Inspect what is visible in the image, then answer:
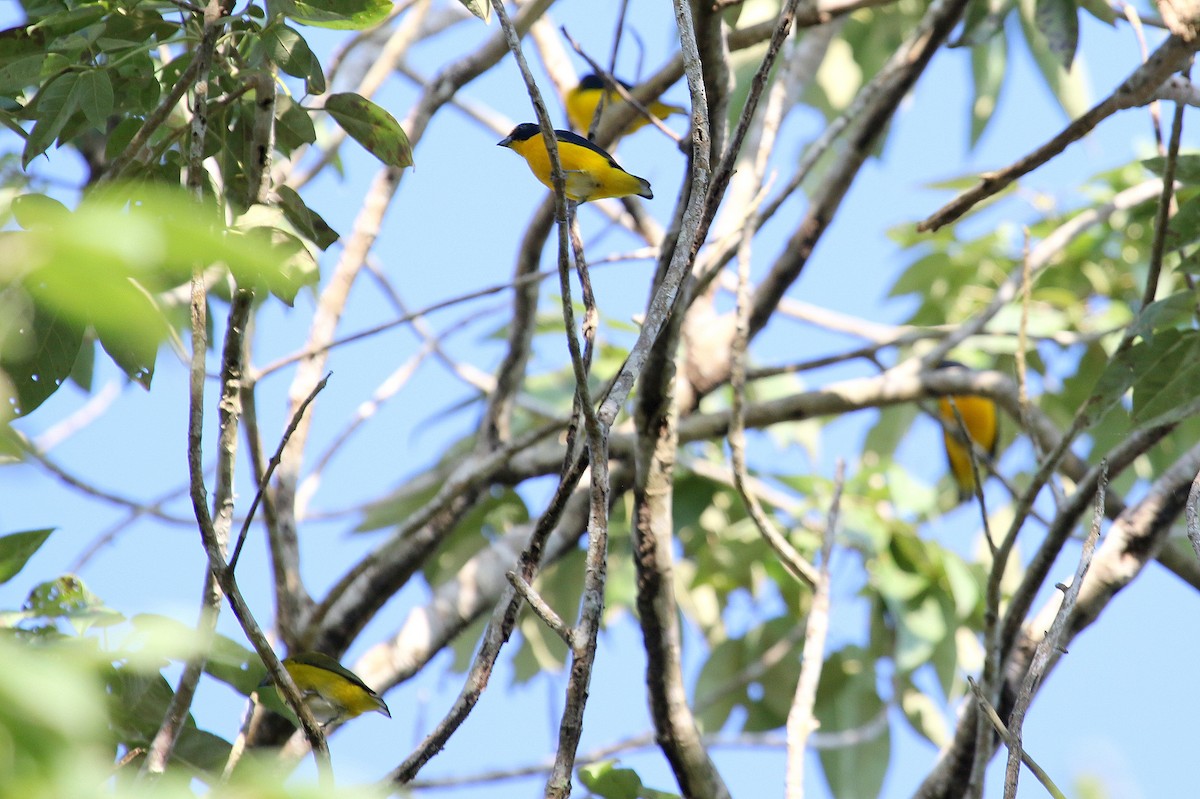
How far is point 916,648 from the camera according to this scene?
419cm

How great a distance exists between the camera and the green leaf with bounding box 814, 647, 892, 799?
420cm

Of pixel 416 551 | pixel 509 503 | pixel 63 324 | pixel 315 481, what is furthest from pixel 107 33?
pixel 509 503

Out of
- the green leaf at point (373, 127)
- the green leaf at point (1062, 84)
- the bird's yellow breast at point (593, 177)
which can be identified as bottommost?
the green leaf at point (373, 127)

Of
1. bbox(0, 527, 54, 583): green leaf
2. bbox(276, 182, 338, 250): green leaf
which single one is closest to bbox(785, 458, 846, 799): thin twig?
bbox(276, 182, 338, 250): green leaf

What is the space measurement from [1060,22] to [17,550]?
2983 millimetres

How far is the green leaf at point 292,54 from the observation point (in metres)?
1.77

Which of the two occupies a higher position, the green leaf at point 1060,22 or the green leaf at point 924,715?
the green leaf at point 1060,22

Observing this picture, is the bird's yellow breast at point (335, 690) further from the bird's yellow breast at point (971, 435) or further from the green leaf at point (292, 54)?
the bird's yellow breast at point (971, 435)

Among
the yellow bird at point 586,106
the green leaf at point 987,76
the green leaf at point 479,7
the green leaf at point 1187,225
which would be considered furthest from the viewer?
the green leaf at point 987,76

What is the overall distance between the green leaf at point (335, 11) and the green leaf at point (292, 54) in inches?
2.2

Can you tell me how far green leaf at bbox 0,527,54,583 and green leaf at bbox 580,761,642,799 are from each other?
3.20ft

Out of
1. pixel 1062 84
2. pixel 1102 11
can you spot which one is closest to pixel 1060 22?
pixel 1102 11

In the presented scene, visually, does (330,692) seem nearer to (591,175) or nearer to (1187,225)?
(591,175)

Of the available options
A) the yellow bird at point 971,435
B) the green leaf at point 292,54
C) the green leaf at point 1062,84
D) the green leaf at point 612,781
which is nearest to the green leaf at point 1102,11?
the green leaf at point 1062,84
